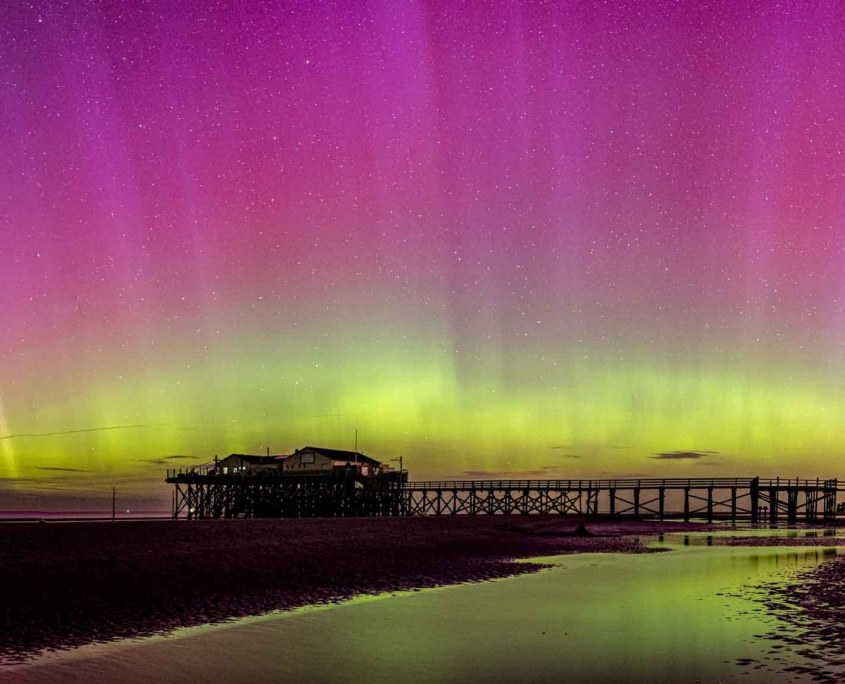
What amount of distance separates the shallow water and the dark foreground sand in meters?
1.26

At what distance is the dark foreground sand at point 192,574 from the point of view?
13.9m

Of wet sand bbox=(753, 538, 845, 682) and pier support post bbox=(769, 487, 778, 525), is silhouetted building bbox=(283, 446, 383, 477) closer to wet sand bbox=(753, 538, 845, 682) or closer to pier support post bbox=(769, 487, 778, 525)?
pier support post bbox=(769, 487, 778, 525)

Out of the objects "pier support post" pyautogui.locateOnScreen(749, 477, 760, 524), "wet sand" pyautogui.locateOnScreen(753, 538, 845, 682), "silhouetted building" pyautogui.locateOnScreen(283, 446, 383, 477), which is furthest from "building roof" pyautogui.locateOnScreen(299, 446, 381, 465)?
"wet sand" pyautogui.locateOnScreen(753, 538, 845, 682)

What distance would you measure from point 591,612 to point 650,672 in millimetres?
5475

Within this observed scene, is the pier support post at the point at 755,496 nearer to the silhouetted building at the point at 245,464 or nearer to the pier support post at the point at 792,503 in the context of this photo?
the pier support post at the point at 792,503

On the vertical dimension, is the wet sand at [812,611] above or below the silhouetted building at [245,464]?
above

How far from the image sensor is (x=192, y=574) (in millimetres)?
20438

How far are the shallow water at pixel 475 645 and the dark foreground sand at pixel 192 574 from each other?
1.26m

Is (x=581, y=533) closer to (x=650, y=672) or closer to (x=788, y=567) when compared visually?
(x=788, y=567)

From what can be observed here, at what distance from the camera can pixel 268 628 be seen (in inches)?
530

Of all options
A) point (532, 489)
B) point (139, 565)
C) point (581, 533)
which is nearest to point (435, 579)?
point (139, 565)

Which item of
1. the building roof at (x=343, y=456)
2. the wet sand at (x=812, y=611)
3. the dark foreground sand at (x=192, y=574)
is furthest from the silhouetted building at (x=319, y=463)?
the wet sand at (x=812, y=611)

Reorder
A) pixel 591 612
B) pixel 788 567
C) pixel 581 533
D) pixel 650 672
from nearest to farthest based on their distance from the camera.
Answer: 1. pixel 650 672
2. pixel 591 612
3. pixel 788 567
4. pixel 581 533

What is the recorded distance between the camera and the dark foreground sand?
13852 millimetres
